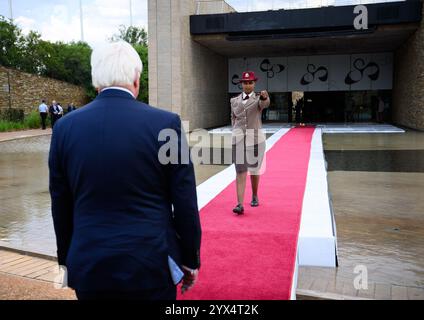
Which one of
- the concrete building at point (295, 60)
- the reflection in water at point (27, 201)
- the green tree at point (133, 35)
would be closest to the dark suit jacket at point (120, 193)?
the reflection in water at point (27, 201)

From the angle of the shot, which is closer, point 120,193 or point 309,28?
point 120,193

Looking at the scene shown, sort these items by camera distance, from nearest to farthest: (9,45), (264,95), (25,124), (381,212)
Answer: (264,95) → (381,212) → (25,124) → (9,45)

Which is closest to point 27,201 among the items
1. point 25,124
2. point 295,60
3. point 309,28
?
point 309,28

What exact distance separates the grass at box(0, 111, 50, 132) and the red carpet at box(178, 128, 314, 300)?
805 inches

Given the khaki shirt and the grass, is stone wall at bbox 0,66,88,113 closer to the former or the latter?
the grass

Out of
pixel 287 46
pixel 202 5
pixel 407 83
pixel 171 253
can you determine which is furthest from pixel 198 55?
pixel 171 253

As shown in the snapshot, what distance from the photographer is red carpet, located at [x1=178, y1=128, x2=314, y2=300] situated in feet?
11.0

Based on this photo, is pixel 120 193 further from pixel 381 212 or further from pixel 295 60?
pixel 295 60

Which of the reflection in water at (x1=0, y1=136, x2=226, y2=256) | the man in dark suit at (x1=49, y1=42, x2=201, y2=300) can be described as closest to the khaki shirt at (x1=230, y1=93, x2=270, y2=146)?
the reflection in water at (x1=0, y1=136, x2=226, y2=256)

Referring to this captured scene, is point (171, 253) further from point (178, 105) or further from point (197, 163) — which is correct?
point (178, 105)

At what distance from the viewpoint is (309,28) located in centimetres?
1956

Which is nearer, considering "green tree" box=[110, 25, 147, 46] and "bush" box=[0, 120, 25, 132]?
"bush" box=[0, 120, 25, 132]

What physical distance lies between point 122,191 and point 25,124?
2625 cm

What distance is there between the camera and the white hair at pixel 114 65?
1.93 meters
